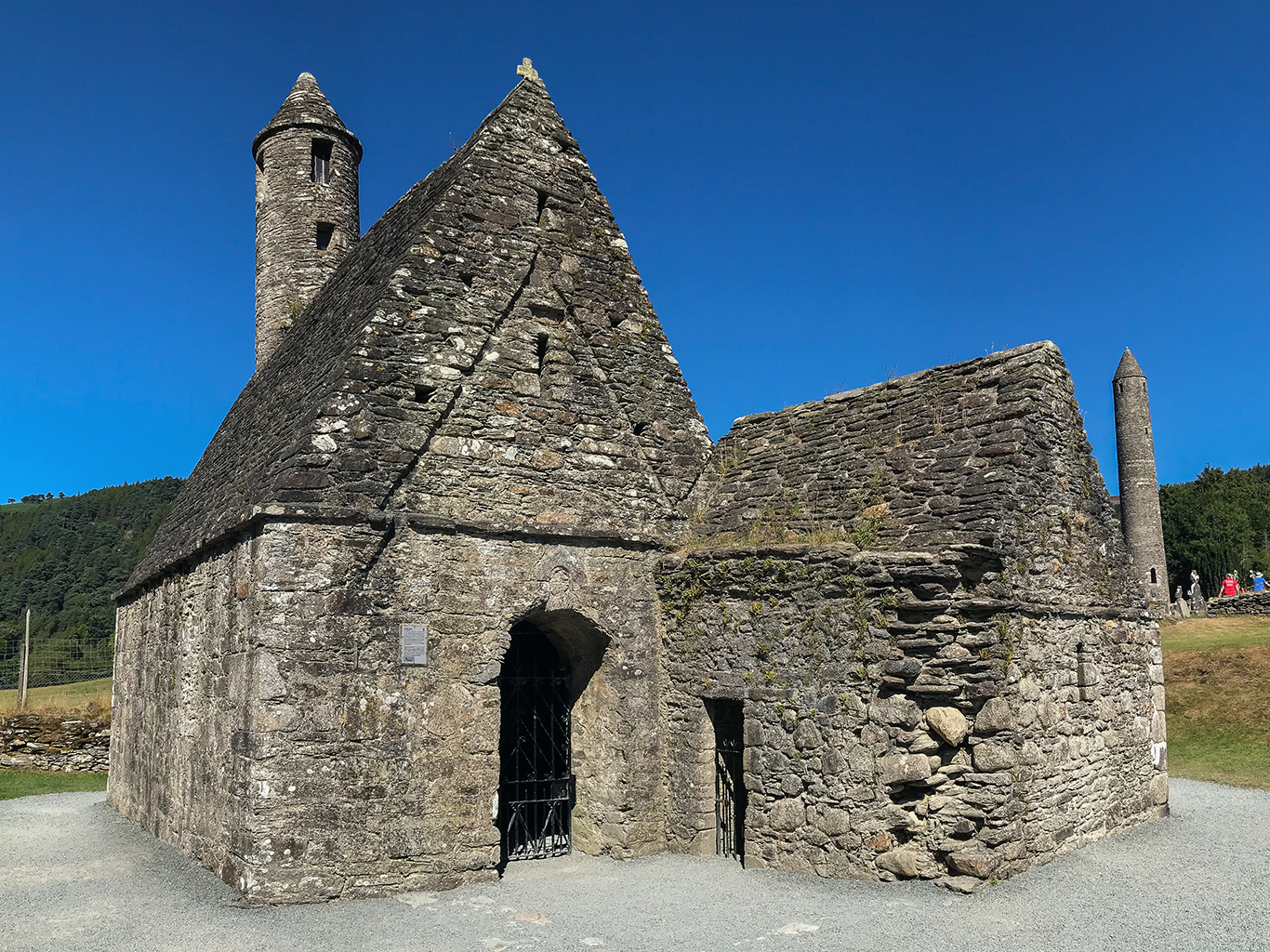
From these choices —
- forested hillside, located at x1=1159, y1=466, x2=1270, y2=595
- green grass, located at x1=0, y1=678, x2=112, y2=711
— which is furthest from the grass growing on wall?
forested hillside, located at x1=1159, y1=466, x2=1270, y2=595

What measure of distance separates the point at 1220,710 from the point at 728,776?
43.9ft

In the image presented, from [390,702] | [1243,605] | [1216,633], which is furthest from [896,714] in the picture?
[1243,605]

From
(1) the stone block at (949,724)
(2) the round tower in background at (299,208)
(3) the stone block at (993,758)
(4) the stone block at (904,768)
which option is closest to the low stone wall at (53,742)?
(2) the round tower in background at (299,208)

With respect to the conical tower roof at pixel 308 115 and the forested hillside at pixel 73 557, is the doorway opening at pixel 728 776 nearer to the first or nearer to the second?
the conical tower roof at pixel 308 115

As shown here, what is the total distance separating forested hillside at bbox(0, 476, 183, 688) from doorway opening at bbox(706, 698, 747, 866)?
33.3 m

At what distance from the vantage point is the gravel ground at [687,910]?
7.60 meters

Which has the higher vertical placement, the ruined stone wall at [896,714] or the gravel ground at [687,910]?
the ruined stone wall at [896,714]

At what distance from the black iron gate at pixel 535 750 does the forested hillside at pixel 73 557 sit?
31442mm

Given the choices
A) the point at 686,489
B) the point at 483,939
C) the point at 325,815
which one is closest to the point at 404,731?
the point at 325,815

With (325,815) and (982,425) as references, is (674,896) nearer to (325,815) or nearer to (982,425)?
(325,815)

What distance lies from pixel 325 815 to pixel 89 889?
286cm

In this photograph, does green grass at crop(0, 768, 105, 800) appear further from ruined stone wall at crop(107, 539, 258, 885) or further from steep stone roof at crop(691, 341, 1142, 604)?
steep stone roof at crop(691, 341, 1142, 604)

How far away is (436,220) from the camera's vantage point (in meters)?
10.8

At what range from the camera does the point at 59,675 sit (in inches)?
1187
